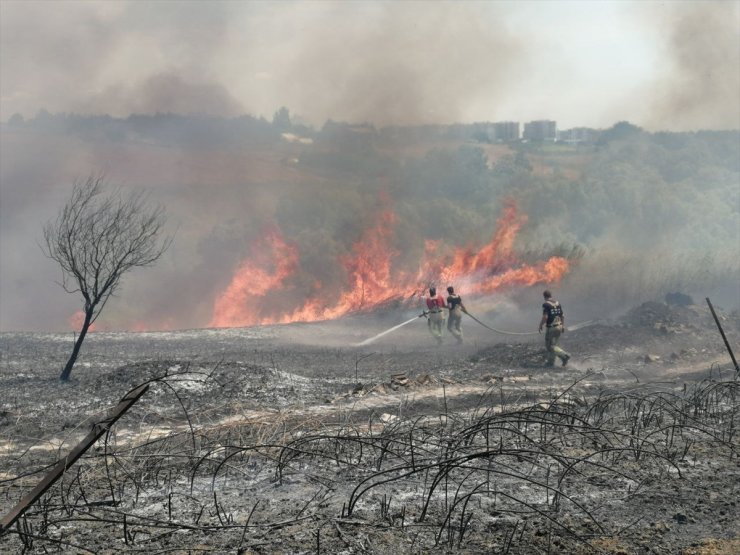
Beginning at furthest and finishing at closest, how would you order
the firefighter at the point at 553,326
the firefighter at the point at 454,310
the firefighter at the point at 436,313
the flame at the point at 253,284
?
1. the flame at the point at 253,284
2. the firefighter at the point at 436,313
3. the firefighter at the point at 454,310
4. the firefighter at the point at 553,326

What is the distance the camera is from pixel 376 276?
115 ft

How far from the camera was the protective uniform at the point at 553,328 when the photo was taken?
16828 mm

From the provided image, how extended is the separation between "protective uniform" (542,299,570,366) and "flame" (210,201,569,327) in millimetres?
13910

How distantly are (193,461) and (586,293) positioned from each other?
29.4 metres

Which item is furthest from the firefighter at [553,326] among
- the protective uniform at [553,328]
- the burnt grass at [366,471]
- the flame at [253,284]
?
the flame at [253,284]

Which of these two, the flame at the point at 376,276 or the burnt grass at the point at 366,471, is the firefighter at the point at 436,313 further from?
the flame at the point at 376,276

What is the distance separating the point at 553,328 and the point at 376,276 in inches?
745

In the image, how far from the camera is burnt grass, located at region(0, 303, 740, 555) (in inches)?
190

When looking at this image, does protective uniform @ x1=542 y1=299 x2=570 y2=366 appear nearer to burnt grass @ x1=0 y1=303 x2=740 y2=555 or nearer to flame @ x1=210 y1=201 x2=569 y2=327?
burnt grass @ x1=0 y1=303 x2=740 y2=555

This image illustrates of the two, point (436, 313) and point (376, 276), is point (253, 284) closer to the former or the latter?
point (376, 276)

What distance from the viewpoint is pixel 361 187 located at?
4344 cm

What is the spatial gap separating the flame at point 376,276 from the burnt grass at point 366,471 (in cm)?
1788

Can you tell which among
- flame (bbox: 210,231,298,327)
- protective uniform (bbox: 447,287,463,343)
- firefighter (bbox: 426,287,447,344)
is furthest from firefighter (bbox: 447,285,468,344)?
flame (bbox: 210,231,298,327)

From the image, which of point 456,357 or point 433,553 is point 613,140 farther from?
point 433,553
